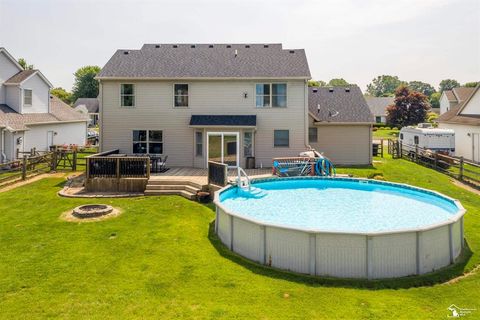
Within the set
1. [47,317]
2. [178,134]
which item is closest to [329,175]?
[178,134]

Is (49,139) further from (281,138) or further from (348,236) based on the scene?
(348,236)

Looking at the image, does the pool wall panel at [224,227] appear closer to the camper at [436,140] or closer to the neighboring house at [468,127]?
the camper at [436,140]

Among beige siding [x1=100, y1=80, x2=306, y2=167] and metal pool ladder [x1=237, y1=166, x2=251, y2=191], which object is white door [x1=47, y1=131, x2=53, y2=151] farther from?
metal pool ladder [x1=237, y1=166, x2=251, y2=191]

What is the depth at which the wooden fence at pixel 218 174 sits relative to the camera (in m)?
15.0

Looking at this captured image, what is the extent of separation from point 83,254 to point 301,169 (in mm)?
11540

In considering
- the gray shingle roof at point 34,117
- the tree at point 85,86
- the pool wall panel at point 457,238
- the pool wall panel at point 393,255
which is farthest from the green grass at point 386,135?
the tree at point 85,86

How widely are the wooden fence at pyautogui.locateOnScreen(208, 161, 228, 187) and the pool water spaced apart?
0.61m

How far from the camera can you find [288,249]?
8555 mm

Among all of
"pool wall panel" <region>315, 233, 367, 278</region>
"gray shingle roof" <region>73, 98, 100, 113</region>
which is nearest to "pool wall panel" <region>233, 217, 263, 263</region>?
"pool wall panel" <region>315, 233, 367, 278</region>

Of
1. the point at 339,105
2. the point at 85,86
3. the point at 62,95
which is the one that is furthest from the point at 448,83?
the point at 339,105

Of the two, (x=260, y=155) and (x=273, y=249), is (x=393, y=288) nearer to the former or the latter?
(x=273, y=249)

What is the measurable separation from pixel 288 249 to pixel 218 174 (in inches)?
287

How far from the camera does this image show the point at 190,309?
22.4 feet

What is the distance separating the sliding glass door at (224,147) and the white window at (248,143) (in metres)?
0.48
